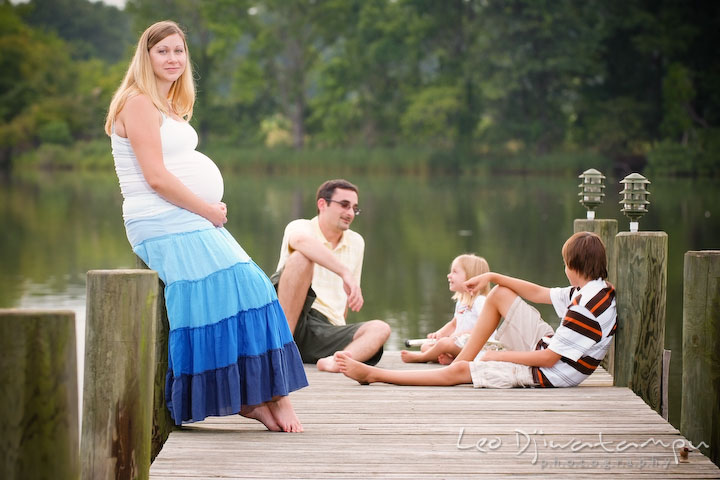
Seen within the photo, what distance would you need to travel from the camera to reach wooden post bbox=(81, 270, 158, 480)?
2945 millimetres

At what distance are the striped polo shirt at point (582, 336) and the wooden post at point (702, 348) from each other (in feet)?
2.18

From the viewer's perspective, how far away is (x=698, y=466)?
3.31 metres

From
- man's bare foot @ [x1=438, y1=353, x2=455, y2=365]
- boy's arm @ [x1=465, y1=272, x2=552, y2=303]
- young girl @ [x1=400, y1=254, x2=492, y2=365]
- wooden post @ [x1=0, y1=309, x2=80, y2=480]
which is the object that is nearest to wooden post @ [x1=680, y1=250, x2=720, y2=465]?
boy's arm @ [x1=465, y1=272, x2=552, y2=303]

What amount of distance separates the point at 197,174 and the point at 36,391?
56.0 inches

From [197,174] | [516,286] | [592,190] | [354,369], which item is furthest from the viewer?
[592,190]

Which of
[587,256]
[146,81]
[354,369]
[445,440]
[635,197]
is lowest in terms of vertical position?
[445,440]

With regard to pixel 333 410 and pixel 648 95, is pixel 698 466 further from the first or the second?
pixel 648 95

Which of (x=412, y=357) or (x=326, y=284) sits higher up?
(x=326, y=284)

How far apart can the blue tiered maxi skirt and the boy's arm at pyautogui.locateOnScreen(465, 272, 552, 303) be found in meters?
1.34

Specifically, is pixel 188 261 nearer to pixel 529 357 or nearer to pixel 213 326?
pixel 213 326

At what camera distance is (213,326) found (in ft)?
11.8

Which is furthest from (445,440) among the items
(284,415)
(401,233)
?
(401,233)

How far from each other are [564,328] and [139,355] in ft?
7.09

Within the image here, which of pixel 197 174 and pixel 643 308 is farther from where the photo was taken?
pixel 643 308
